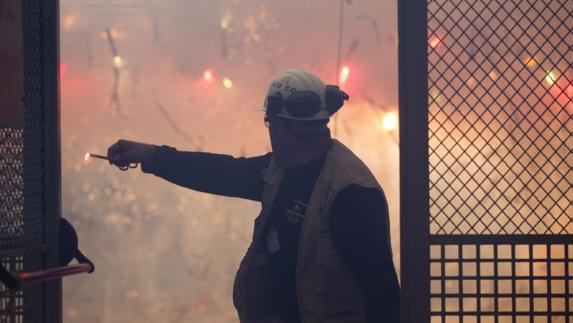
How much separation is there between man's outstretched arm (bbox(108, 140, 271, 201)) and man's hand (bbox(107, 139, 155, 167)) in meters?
0.03

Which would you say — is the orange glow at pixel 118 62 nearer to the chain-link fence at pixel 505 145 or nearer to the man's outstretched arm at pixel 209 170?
the chain-link fence at pixel 505 145

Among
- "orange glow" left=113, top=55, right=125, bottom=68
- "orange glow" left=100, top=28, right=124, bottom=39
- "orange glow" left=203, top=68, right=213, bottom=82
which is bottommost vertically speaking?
"orange glow" left=203, top=68, right=213, bottom=82

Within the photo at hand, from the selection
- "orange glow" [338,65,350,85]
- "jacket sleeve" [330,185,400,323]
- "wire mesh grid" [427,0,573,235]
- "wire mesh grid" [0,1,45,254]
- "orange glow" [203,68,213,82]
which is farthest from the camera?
"orange glow" [203,68,213,82]

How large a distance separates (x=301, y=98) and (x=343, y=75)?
477 inches

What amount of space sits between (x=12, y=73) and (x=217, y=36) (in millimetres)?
13609

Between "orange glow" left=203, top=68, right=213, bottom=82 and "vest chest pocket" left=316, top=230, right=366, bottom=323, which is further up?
"orange glow" left=203, top=68, right=213, bottom=82

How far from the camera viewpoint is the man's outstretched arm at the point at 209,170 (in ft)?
12.9

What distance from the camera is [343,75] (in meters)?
15.5

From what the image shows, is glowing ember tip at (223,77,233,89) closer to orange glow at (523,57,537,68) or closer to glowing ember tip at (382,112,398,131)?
glowing ember tip at (382,112,398,131)

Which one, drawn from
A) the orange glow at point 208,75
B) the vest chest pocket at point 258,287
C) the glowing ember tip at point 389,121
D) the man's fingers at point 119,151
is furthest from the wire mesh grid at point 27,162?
the orange glow at point 208,75

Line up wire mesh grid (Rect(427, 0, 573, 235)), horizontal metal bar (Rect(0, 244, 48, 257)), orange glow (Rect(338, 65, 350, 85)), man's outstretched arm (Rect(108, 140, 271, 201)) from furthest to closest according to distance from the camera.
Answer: orange glow (Rect(338, 65, 350, 85)) → man's outstretched arm (Rect(108, 140, 271, 201)) → wire mesh grid (Rect(427, 0, 573, 235)) → horizontal metal bar (Rect(0, 244, 48, 257))

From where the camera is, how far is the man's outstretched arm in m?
3.92

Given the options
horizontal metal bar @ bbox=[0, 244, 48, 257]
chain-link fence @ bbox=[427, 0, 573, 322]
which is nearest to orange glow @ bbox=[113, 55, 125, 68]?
chain-link fence @ bbox=[427, 0, 573, 322]

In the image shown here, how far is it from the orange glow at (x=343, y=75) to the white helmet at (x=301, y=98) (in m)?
11.8
